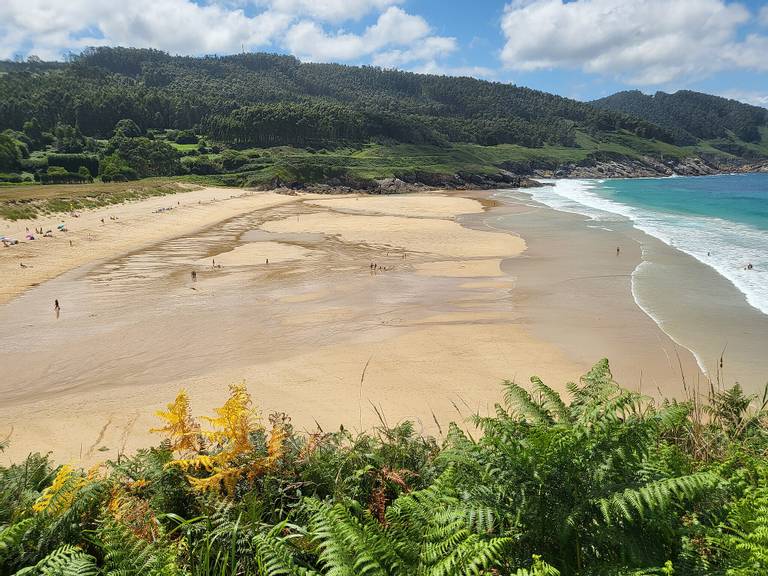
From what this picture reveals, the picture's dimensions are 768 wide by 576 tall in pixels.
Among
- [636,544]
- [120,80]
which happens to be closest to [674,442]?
[636,544]

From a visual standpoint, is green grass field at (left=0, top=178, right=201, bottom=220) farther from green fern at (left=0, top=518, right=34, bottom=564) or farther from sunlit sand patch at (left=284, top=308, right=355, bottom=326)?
green fern at (left=0, top=518, right=34, bottom=564)

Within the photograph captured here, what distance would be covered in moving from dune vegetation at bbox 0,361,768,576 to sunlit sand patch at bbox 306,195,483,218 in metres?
47.2

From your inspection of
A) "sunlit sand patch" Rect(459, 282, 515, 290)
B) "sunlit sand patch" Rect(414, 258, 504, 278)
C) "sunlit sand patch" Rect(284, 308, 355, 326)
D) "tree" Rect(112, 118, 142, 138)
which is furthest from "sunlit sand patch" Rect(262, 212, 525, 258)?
"tree" Rect(112, 118, 142, 138)

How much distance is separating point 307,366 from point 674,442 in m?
9.77

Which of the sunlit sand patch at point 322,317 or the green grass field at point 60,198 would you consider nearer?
the sunlit sand patch at point 322,317

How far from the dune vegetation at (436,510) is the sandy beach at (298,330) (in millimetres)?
1472

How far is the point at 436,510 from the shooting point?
325 centimetres

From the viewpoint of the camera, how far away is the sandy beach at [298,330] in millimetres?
11016

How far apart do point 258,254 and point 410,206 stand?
3423 centimetres

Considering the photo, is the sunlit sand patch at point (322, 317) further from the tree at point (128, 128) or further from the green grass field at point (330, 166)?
the tree at point (128, 128)

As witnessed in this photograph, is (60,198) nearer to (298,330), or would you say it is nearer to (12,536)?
(298,330)

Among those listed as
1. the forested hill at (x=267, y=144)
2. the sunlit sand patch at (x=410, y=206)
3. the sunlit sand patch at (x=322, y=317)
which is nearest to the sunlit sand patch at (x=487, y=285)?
the sunlit sand patch at (x=322, y=317)

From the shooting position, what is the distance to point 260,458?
4227 mm

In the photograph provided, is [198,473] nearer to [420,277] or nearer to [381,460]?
[381,460]
